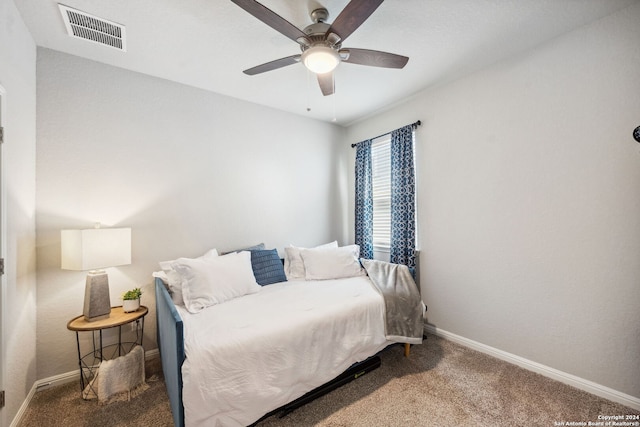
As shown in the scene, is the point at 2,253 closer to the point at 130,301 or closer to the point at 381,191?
the point at 130,301

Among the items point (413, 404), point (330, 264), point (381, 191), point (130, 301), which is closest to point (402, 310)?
point (413, 404)

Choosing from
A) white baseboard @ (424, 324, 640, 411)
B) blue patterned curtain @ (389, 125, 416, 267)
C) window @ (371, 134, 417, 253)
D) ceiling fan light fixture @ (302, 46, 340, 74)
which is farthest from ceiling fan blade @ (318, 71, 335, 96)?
white baseboard @ (424, 324, 640, 411)

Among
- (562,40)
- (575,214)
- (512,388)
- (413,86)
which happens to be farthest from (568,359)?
(413,86)

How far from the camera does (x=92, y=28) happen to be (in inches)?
74.7

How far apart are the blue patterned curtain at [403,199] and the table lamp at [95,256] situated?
8.59 ft

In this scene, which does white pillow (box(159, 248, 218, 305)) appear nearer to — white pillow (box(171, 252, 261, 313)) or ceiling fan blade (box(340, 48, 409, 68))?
white pillow (box(171, 252, 261, 313))

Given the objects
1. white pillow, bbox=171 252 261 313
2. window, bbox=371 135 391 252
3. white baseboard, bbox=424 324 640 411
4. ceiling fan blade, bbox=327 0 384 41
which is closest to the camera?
ceiling fan blade, bbox=327 0 384 41

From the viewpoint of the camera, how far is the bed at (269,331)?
1372mm

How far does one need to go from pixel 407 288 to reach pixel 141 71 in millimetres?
3127

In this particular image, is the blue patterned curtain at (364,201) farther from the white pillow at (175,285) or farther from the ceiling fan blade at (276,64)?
the white pillow at (175,285)

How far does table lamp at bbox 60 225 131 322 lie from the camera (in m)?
1.87

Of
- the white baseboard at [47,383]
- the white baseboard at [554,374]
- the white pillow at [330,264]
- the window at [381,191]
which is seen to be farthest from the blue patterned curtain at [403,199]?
the white baseboard at [47,383]

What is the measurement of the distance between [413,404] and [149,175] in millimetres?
2865

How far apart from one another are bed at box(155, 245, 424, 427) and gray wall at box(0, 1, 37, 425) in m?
0.79
